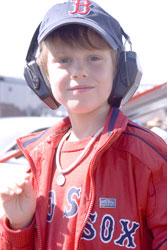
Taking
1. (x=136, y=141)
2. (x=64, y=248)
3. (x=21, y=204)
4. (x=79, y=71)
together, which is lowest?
(x=64, y=248)

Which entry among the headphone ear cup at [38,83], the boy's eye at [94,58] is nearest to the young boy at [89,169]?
the boy's eye at [94,58]

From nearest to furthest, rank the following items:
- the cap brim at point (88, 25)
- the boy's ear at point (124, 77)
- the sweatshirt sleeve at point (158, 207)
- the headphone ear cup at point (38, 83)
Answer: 1. the sweatshirt sleeve at point (158, 207)
2. the cap brim at point (88, 25)
3. the boy's ear at point (124, 77)
4. the headphone ear cup at point (38, 83)

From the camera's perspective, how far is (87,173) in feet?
4.21

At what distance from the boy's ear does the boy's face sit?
0.06 meters

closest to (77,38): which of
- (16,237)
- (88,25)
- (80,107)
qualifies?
(88,25)

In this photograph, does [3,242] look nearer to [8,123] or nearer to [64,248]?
[64,248]

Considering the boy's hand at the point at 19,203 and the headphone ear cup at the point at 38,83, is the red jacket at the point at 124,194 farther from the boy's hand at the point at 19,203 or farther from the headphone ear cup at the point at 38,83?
the headphone ear cup at the point at 38,83

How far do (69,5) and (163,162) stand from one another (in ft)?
2.27

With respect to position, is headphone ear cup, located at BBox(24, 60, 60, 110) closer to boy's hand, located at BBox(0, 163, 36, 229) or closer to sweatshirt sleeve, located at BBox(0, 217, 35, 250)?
boy's hand, located at BBox(0, 163, 36, 229)

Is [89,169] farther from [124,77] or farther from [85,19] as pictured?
[85,19]

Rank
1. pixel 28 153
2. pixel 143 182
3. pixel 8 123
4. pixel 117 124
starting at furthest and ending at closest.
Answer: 1. pixel 8 123
2. pixel 28 153
3. pixel 117 124
4. pixel 143 182

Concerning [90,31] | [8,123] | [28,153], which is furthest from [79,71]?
[8,123]

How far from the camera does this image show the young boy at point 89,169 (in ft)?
3.99

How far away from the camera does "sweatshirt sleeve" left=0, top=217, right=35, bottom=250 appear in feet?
4.35
